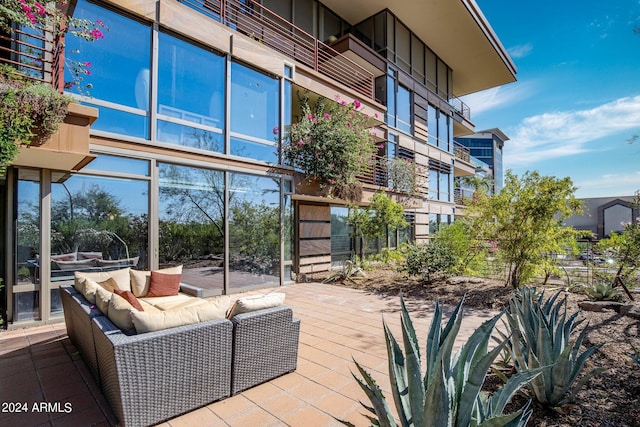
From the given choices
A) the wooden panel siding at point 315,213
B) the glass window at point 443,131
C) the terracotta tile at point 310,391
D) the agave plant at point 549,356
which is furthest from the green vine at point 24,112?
the glass window at point 443,131

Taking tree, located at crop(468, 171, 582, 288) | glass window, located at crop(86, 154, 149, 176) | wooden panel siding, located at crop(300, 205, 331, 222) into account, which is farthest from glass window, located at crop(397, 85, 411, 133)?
glass window, located at crop(86, 154, 149, 176)

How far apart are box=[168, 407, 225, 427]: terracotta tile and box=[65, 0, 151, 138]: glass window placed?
4847 mm

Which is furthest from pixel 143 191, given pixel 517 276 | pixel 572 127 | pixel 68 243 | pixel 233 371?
pixel 572 127

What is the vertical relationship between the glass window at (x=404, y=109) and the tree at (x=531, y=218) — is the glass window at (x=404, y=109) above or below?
above

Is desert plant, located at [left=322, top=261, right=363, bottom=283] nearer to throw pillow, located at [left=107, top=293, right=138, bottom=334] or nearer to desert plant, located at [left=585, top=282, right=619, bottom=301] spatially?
desert plant, located at [left=585, top=282, right=619, bottom=301]

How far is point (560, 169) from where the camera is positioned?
6375mm

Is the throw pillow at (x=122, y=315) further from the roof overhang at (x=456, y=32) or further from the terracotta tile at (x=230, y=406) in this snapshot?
the roof overhang at (x=456, y=32)

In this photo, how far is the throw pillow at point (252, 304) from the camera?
301 centimetres

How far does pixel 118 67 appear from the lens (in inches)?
215

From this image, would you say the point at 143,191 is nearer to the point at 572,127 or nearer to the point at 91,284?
the point at 91,284

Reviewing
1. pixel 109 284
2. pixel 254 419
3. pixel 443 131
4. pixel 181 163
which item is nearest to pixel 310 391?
pixel 254 419

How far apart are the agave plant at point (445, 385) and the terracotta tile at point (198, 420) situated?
155 cm

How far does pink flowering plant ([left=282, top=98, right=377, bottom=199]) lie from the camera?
7.97 m

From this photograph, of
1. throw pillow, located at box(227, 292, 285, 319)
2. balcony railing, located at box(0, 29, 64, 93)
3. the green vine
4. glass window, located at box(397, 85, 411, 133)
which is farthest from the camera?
glass window, located at box(397, 85, 411, 133)
